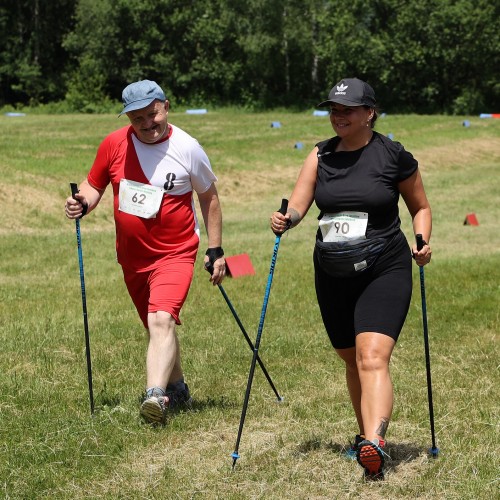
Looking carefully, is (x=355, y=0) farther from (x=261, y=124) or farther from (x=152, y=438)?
(x=152, y=438)

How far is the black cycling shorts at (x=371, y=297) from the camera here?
5203 millimetres

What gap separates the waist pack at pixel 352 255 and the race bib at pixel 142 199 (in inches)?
56.2

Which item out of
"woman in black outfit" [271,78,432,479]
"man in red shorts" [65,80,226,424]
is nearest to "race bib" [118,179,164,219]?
"man in red shorts" [65,80,226,424]

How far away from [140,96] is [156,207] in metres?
0.73

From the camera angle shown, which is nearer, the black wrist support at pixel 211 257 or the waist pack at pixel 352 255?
the waist pack at pixel 352 255

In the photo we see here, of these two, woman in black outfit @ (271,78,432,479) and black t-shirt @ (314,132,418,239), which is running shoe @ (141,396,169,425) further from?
black t-shirt @ (314,132,418,239)

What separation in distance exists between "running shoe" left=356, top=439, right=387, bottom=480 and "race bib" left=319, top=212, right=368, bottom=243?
1122 millimetres

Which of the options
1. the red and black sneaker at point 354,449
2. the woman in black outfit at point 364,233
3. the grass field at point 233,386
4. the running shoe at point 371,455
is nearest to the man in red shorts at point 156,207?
the grass field at point 233,386

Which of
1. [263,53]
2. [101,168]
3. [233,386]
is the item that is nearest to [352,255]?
[101,168]

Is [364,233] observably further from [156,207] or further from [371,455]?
[156,207]

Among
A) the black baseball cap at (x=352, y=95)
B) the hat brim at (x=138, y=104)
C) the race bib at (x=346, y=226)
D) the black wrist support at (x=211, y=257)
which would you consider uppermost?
the black baseball cap at (x=352, y=95)

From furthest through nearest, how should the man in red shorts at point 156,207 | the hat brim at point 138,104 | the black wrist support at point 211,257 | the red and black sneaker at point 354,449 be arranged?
the black wrist support at point 211,257, the man in red shorts at point 156,207, the hat brim at point 138,104, the red and black sneaker at point 354,449

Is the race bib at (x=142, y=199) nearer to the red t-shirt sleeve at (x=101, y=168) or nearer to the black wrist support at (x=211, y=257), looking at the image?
the red t-shirt sleeve at (x=101, y=168)

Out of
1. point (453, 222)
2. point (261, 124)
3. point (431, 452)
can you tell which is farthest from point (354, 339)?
point (261, 124)
